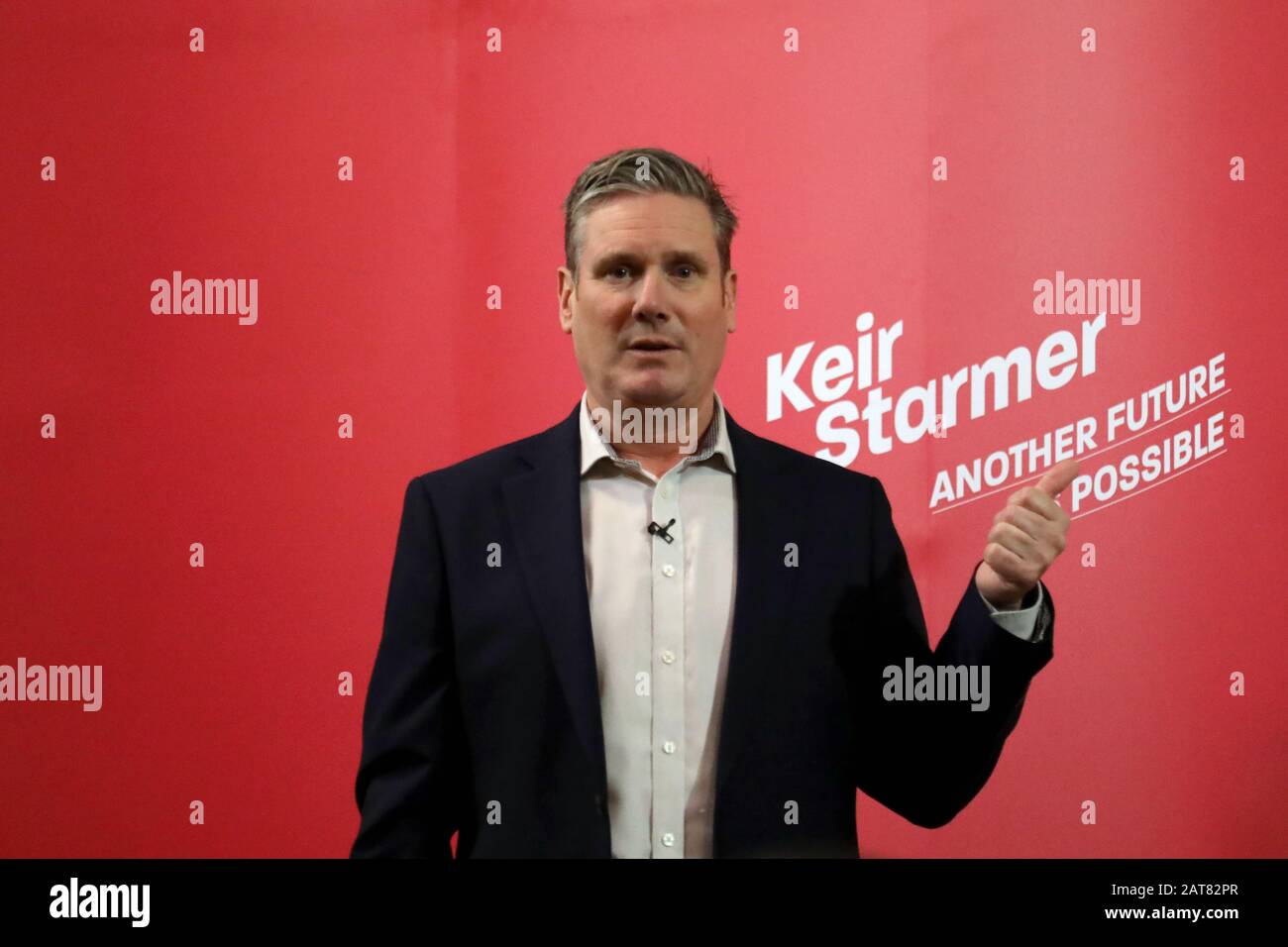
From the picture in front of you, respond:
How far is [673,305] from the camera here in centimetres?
221

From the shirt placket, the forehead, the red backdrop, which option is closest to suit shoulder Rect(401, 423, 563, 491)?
the shirt placket

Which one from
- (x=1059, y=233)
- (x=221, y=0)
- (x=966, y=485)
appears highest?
(x=221, y=0)

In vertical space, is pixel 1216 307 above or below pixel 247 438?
above

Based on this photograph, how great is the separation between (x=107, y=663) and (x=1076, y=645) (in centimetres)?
217

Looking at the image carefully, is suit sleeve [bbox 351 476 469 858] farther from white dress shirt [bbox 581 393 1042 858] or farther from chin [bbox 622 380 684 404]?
chin [bbox 622 380 684 404]

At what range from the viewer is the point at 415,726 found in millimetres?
2025

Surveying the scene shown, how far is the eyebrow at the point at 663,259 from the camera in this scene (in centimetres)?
222

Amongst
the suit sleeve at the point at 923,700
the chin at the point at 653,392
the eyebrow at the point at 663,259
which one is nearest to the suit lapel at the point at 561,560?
the chin at the point at 653,392

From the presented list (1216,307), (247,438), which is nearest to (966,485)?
(1216,307)

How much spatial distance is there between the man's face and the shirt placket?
0.16m

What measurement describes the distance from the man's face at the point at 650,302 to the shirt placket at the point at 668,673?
16cm

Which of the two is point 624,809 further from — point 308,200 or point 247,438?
point 308,200
